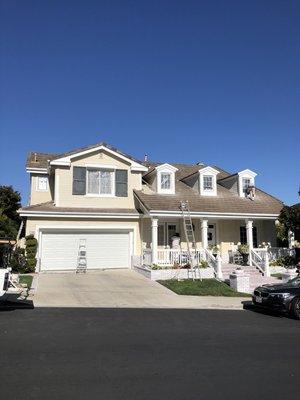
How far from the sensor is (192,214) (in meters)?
23.2

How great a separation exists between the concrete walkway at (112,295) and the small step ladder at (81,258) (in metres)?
1.92

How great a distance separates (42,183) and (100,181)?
3606 mm

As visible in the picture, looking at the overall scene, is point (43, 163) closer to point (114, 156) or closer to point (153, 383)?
point (114, 156)

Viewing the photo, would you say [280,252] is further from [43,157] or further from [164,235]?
[43,157]

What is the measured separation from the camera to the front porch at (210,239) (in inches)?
846

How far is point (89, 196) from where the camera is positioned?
23953 millimetres

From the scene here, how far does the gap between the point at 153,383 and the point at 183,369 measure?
902 mm

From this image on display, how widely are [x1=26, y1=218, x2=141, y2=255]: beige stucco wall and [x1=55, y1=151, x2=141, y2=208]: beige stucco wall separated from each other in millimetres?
985

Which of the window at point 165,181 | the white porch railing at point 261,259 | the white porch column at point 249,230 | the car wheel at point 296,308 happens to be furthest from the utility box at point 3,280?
the white porch column at point 249,230

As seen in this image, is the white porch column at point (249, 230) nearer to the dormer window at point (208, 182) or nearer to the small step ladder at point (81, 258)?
the dormer window at point (208, 182)

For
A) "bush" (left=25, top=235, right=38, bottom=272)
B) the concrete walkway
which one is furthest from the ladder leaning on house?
"bush" (left=25, top=235, right=38, bottom=272)

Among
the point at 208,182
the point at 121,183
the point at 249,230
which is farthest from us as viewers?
the point at 208,182

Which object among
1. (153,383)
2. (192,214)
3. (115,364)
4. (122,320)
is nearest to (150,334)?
(122,320)

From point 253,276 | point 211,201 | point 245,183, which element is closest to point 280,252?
point 253,276
